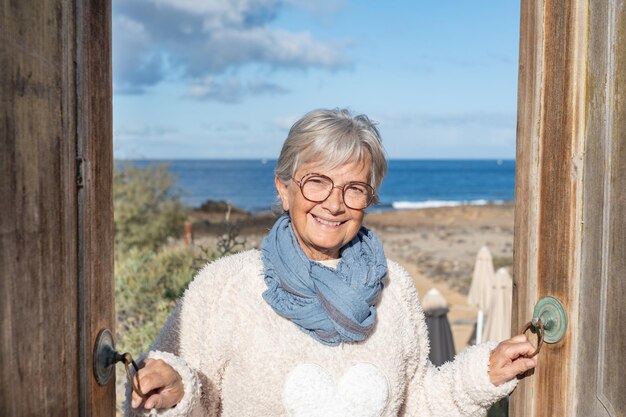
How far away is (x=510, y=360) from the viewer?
230cm

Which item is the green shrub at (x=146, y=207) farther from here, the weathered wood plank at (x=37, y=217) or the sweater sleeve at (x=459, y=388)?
the weathered wood plank at (x=37, y=217)

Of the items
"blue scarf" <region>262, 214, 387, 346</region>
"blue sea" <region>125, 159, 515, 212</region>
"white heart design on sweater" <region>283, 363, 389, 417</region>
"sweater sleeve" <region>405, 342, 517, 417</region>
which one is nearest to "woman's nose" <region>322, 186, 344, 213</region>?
"blue scarf" <region>262, 214, 387, 346</region>

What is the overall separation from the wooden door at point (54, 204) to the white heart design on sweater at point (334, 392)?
0.68m

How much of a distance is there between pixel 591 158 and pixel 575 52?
0.92 ft

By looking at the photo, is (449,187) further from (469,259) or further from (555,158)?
(555,158)

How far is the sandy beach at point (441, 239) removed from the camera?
14.4m

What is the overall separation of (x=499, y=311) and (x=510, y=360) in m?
6.27

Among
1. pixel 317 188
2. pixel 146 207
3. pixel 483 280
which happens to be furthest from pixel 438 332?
pixel 146 207

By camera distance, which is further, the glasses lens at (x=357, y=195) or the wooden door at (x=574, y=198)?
the glasses lens at (x=357, y=195)

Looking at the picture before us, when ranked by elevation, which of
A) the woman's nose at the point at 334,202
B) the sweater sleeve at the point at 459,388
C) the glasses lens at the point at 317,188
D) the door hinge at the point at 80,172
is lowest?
the sweater sleeve at the point at 459,388

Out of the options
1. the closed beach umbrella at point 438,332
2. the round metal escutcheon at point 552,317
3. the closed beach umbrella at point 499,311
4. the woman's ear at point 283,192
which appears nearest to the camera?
the round metal escutcheon at point 552,317

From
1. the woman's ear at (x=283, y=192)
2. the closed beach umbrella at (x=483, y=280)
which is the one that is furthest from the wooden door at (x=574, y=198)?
the closed beach umbrella at (x=483, y=280)

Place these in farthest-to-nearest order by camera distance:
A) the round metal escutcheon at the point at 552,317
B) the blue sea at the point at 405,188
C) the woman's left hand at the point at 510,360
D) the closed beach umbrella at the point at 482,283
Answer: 1. the blue sea at the point at 405,188
2. the closed beach umbrella at the point at 482,283
3. the woman's left hand at the point at 510,360
4. the round metal escutcheon at the point at 552,317

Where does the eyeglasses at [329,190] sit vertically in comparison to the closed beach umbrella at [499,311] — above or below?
above
